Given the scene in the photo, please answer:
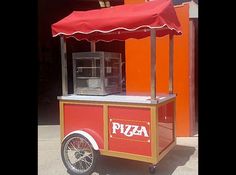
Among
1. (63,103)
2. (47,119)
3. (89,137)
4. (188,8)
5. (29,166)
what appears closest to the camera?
(29,166)

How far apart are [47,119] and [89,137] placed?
432cm

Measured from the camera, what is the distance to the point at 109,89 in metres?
4.79

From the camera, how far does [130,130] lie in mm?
4164

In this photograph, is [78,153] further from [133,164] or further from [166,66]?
[166,66]

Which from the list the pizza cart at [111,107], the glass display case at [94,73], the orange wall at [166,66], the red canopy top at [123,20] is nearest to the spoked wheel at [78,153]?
the pizza cart at [111,107]

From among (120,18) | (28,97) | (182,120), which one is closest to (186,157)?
(182,120)

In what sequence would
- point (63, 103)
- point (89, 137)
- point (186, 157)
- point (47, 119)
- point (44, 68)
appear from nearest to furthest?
1. point (89, 137)
2. point (63, 103)
3. point (186, 157)
4. point (47, 119)
5. point (44, 68)

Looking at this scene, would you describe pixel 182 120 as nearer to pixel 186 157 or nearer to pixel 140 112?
pixel 186 157

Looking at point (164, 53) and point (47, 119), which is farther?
point (47, 119)

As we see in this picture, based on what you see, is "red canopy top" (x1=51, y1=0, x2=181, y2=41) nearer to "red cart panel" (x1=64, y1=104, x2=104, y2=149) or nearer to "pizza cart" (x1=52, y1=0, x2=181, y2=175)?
"pizza cart" (x1=52, y1=0, x2=181, y2=175)

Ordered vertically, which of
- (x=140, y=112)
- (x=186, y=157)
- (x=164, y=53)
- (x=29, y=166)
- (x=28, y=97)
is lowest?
(x=186, y=157)

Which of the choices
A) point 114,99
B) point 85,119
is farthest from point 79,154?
point 114,99

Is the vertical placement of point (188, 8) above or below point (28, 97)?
above

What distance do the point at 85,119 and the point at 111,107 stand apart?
1.62 ft
